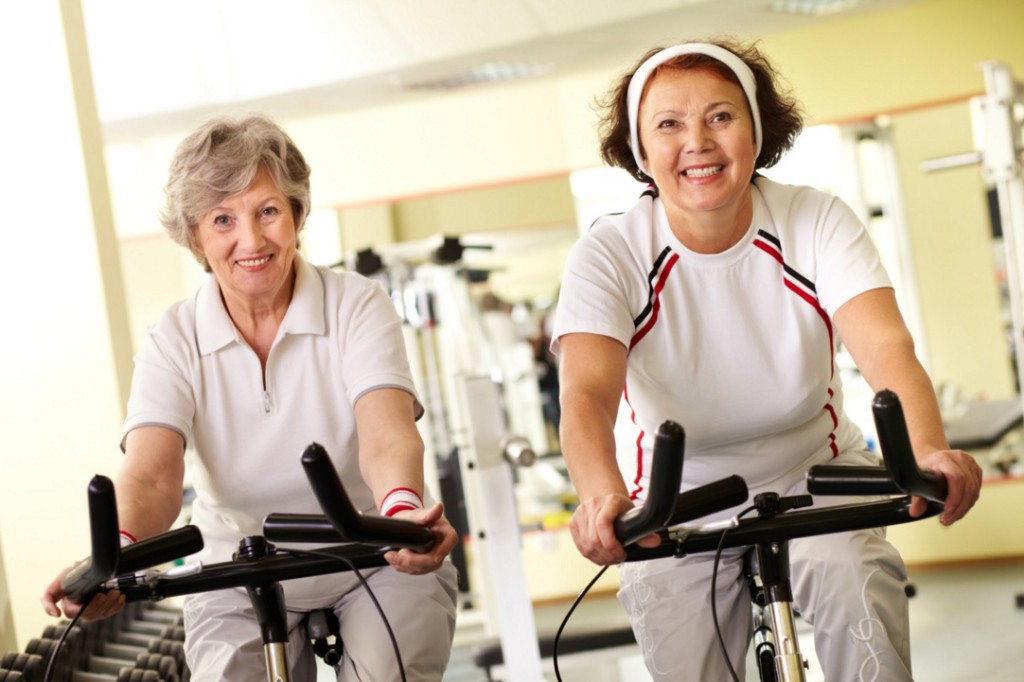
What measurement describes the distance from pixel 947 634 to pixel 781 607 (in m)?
3.53

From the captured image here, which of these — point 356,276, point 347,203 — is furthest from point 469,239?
point 356,276

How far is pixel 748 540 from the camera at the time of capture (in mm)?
1382

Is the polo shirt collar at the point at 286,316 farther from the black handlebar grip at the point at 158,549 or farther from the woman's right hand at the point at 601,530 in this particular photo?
the woman's right hand at the point at 601,530

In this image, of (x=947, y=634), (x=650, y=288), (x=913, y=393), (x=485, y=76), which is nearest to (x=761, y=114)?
(x=650, y=288)

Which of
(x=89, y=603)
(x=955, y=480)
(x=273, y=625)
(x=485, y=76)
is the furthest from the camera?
(x=485, y=76)

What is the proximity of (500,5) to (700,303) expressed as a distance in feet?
12.6

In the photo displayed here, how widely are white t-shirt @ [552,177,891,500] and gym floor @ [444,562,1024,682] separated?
175cm

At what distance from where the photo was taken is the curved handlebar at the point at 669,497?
1.16 metres

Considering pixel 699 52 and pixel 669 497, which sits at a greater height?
pixel 699 52

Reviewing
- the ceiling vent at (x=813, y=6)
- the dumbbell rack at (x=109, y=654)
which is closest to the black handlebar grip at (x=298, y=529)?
the dumbbell rack at (x=109, y=654)

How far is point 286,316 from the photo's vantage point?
191cm

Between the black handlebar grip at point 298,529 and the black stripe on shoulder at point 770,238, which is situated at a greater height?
the black stripe on shoulder at point 770,238

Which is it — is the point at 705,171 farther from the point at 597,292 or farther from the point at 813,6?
the point at 813,6

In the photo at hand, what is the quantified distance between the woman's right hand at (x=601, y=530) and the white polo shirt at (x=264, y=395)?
0.54m
